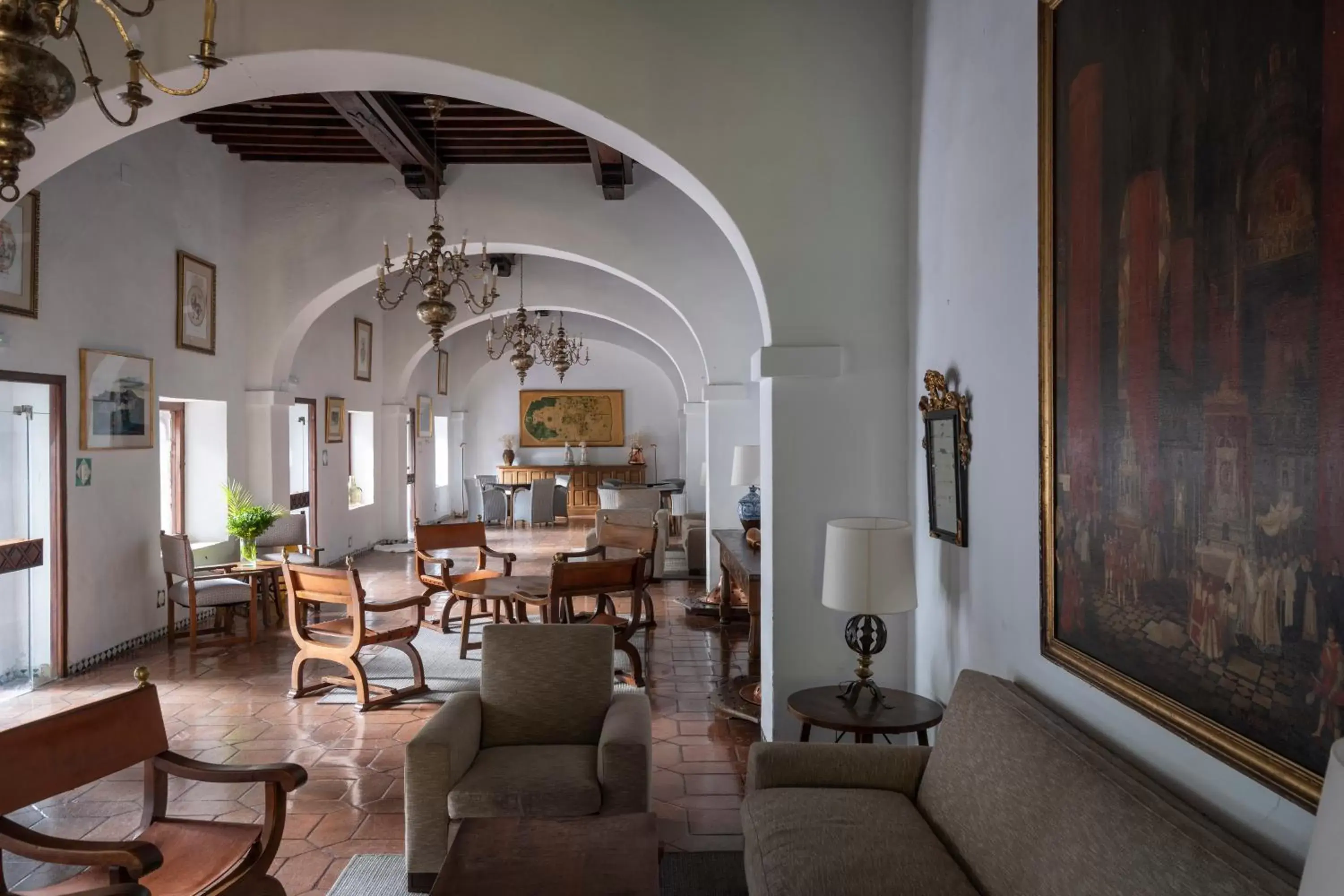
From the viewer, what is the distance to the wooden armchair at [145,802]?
220 cm

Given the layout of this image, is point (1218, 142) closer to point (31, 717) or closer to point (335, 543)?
point (31, 717)

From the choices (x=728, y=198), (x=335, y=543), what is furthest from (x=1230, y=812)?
(x=335, y=543)

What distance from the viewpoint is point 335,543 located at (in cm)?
1092

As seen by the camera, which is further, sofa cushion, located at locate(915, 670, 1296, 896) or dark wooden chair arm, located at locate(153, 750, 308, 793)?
dark wooden chair arm, located at locate(153, 750, 308, 793)

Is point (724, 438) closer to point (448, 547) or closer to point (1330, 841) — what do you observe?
point (448, 547)

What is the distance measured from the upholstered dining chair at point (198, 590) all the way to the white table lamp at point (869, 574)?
5.08 metres

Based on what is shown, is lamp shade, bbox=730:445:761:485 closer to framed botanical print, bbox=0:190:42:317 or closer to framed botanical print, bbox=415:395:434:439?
framed botanical print, bbox=0:190:42:317

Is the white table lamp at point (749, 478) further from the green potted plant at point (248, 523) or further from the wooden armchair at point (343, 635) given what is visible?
the green potted plant at point (248, 523)

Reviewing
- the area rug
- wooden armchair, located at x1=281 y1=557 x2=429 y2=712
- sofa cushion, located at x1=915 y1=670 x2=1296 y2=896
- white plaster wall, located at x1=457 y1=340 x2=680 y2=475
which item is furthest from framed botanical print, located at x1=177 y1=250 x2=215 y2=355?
white plaster wall, located at x1=457 y1=340 x2=680 y2=475

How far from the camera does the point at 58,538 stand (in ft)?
19.1

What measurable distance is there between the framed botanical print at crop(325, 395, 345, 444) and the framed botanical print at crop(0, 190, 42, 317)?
16.0ft

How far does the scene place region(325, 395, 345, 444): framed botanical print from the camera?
10.4 m

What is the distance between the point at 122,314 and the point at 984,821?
6760 millimetres

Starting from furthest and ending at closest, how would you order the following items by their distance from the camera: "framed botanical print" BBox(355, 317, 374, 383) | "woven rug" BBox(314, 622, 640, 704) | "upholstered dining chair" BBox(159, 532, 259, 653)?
"framed botanical print" BBox(355, 317, 374, 383) → "upholstered dining chair" BBox(159, 532, 259, 653) → "woven rug" BBox(314, 622, 640, 704)
